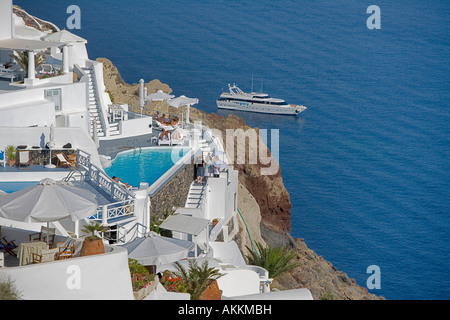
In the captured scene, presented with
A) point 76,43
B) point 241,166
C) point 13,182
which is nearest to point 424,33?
point 241,166

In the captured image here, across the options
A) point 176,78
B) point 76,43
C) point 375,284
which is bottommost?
point 375,284

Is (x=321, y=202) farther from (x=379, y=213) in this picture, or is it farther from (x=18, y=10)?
(x=18, y=10)

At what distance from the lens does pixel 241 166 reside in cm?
5672

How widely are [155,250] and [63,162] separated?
6983 millimetres

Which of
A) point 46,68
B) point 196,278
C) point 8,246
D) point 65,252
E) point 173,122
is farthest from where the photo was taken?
point 173,122

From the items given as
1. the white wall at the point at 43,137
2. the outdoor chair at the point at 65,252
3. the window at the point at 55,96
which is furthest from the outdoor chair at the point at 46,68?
the outdoor chair at the point at 65,252

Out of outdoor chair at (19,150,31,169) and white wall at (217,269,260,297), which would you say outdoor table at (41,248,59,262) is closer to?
white wall at (217,269,260,297)

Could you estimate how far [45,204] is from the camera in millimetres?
17922

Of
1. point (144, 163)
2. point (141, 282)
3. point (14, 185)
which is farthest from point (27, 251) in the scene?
point (144, 163)

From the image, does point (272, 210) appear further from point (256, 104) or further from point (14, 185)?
point (256, 104)

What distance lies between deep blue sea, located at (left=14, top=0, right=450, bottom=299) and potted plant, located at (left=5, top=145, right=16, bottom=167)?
55.8 metres

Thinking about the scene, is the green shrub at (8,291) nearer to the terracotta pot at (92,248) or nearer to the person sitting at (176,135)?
the terracotta pot at (92,248)

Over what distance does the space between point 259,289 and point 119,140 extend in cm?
1316

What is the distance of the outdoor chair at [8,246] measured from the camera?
1720 centimetres
